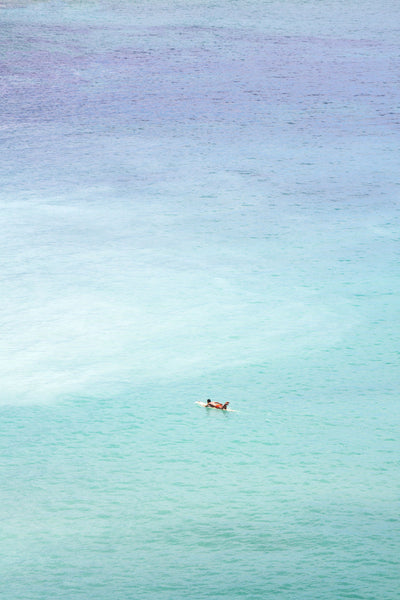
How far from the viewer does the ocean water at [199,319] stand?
87.6 feet

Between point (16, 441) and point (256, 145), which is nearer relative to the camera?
point (16, 441)

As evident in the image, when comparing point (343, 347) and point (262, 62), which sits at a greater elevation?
point (262, 62)

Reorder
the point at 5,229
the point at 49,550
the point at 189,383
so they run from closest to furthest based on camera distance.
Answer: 1. the point at 49,550
2. the point at 189,383
3. the point at 5,229

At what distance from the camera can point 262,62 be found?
7006 centimetres

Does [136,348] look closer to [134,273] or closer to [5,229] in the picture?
[134,273]

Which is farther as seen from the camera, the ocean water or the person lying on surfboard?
the person lying on surfboard

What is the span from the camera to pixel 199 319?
129 ft

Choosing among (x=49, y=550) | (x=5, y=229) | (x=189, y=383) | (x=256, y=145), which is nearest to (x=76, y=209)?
(x=5, y=229)

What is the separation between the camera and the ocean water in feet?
87.6

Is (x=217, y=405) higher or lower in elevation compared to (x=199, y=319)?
lower

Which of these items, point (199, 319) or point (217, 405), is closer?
point (217, 405)

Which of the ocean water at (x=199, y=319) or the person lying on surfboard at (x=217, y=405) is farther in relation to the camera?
the person lying on surfboard at (x=217, y=405)

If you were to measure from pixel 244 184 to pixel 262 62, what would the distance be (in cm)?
2086

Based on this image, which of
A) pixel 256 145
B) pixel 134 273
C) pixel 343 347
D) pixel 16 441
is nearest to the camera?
pixel 16 441
